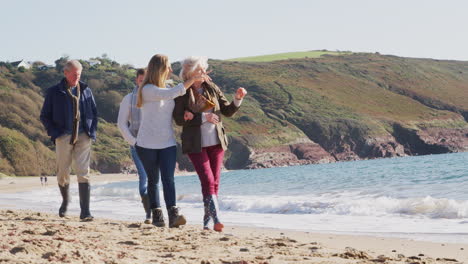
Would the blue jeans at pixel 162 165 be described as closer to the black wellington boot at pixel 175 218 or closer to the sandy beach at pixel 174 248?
the black wellington boot at pixel 175 218

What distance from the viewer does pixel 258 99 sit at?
10738cm

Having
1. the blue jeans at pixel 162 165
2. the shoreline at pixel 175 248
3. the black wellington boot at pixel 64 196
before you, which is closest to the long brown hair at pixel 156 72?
the blue jeans at pixel 162 165

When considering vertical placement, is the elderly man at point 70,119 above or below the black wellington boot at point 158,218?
above

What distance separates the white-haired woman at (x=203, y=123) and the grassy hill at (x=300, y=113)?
60316 millimetres

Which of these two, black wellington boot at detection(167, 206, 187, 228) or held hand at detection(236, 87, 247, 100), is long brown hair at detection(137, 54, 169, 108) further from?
black wellington boot at detection(167, 206, 187, 228)

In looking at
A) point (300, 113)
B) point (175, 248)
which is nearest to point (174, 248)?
point (175, 248)

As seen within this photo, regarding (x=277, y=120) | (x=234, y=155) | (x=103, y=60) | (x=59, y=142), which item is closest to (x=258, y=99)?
(x=277, y=120)

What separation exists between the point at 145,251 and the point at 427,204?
6.95m

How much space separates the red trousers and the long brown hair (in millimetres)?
766

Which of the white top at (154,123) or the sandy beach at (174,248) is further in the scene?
the white top at (154,123)

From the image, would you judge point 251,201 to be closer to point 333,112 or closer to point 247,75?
point 333,112

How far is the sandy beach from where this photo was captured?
4426mm

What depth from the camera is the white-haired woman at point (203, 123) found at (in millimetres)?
6109

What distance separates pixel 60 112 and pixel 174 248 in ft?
9.14
